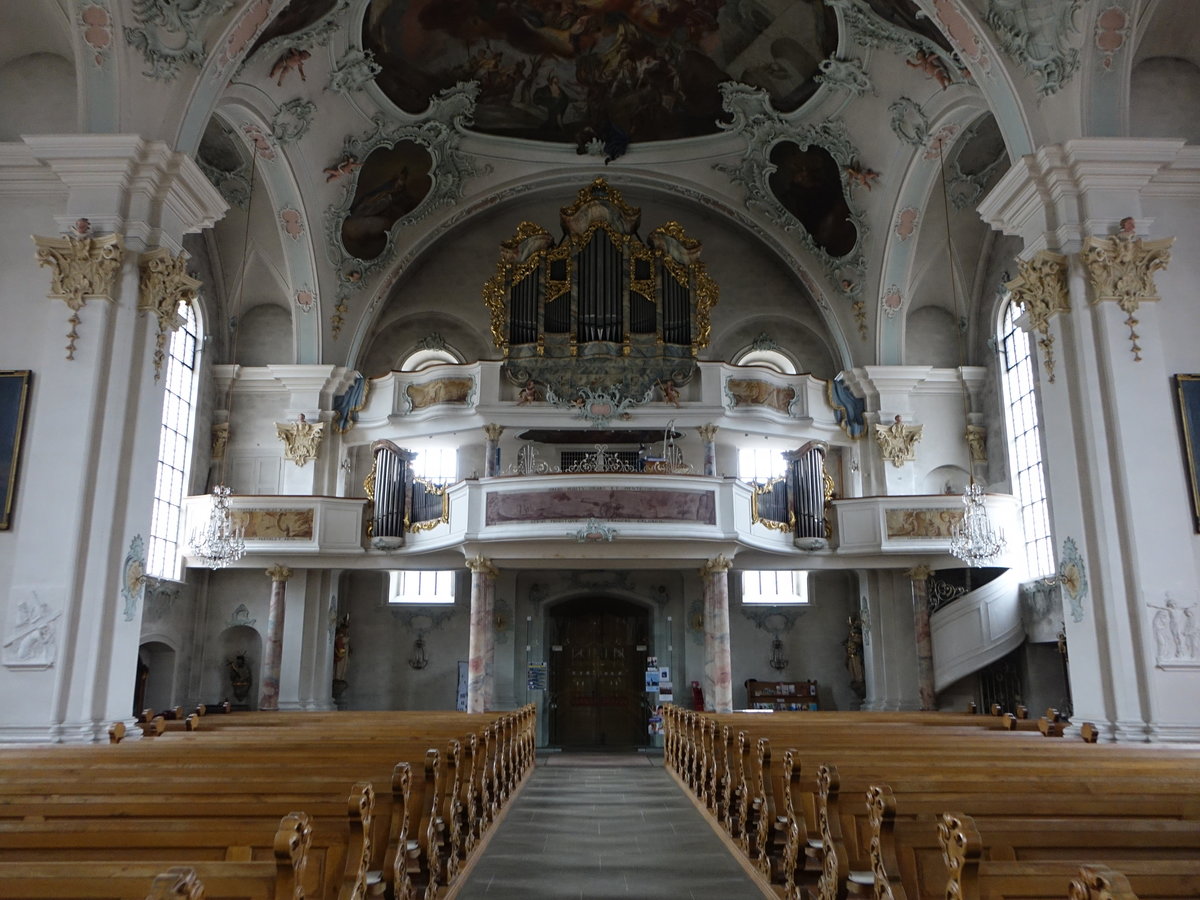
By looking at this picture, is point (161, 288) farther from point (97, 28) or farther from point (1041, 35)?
point (1041, 35)

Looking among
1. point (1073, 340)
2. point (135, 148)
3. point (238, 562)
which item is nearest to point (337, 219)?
point (238, 562)

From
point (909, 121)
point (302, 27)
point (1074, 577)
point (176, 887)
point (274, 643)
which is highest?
point (302, 27)

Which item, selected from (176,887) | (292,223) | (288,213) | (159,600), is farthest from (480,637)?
(176,887)

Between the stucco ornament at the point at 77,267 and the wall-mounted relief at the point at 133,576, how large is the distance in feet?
7.81

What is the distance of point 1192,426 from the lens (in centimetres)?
1059

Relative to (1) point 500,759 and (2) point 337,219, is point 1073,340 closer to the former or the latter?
(1) point 500,759

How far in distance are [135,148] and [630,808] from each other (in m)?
9.48

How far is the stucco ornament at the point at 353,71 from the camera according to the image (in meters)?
16.8

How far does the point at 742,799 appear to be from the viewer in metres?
7.80

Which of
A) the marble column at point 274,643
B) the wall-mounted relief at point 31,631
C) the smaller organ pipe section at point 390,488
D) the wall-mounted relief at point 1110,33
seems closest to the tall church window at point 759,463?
the smaller organ pipe section at point 390,488

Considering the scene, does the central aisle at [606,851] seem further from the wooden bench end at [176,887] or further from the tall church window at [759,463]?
the tall church window at [759,463]

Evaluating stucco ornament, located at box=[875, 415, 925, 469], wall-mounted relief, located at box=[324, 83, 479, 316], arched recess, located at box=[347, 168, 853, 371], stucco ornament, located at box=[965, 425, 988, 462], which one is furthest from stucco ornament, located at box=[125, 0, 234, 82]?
stucco ornament, located at box=[965, 425, 988, 462]

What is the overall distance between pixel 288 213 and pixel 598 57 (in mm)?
6920

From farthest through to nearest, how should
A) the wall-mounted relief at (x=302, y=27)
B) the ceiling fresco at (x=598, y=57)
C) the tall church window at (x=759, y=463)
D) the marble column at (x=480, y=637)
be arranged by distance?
the tall church window at (x=759, y=463) → the marble column at (x=480, y=637) → the ceiling fresco at (x=598, y=57) → the wall-mounted relief at (x=302, y=27)
